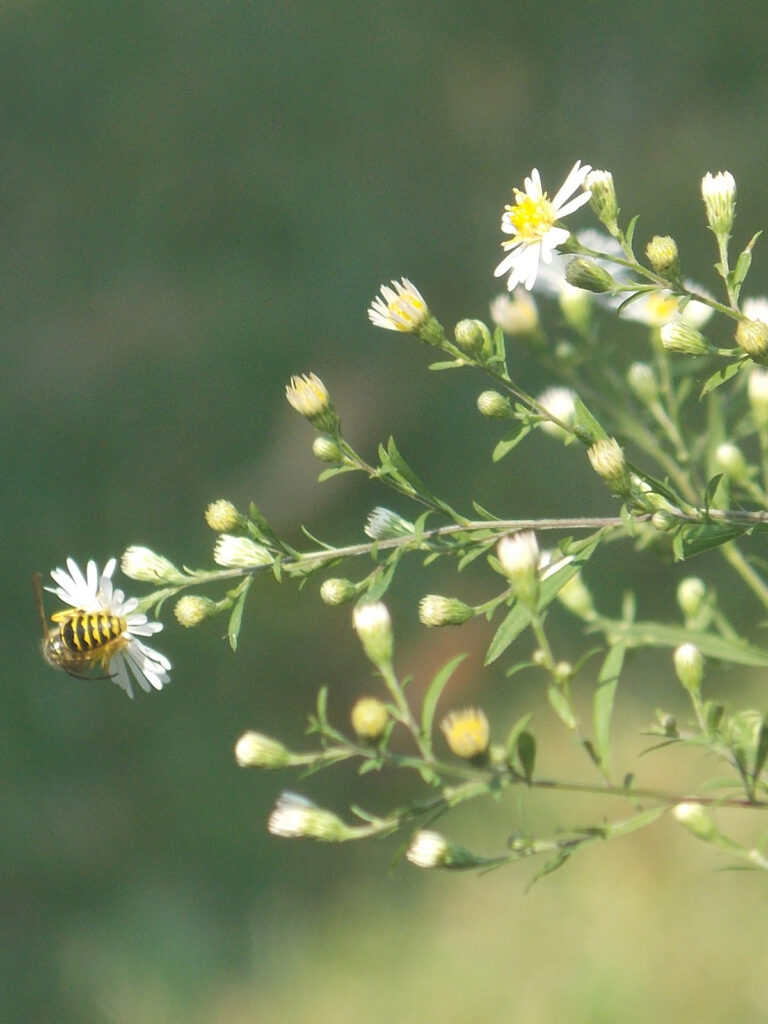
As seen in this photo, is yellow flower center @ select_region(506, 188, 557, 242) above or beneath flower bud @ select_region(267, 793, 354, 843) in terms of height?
above

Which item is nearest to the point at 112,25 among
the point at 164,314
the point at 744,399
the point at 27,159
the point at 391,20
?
the point at 27,159

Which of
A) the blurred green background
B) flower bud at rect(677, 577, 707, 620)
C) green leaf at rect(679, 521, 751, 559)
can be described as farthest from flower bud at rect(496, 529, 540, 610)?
the blurred green background

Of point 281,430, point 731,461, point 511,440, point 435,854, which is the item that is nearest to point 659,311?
point 731,461

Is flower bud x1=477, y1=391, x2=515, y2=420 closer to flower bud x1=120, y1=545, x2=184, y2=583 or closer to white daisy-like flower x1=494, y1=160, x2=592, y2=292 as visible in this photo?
white daisy-like flower x1=494, y1=160, x2=592, y2=292

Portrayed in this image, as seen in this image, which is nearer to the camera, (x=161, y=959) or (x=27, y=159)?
(x=161, y=959)

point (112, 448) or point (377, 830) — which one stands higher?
point (377, 830)

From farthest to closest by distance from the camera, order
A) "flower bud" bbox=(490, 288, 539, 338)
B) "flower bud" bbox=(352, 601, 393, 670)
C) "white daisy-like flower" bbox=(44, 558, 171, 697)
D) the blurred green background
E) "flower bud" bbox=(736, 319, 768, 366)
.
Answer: the blurred green background, "flower bud" bbox=(490, 288, 539, 338), "white daisy-like flower" bbox=(44, 558, 171, 697), "flower bud" bbox=(352, 601, 393, 670), "flower bud" bbox=(736, 319, 768, 366)

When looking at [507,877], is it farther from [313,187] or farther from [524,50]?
[524,50]
